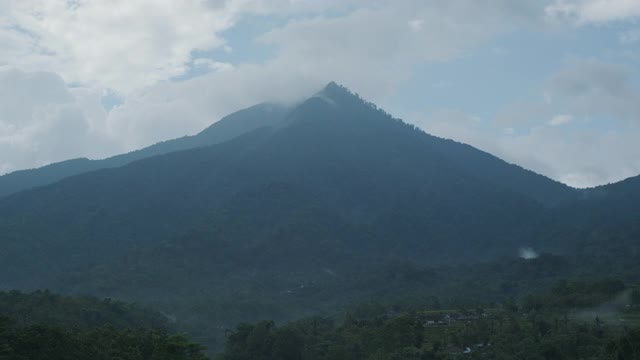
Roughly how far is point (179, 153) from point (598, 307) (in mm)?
114822

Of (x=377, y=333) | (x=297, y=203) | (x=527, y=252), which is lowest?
(x=377, y=333)

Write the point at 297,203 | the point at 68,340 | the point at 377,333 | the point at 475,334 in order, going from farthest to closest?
the point at 297,203, the point at 377,333, the point at 475,334, the point at 68,340

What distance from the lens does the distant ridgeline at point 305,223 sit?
99.2 metres

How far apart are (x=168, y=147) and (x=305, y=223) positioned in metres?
67.4

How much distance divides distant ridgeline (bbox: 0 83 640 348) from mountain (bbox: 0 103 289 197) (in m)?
0.56

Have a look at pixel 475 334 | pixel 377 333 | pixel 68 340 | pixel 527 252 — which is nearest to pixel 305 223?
pixel 527 252

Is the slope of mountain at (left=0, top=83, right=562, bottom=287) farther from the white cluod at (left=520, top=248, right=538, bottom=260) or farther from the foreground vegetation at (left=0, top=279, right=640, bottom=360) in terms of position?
the foreground vegetation at (left=0, top=279, right=640, bottom=360)

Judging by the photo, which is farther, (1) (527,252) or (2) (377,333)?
(1) (527,252)

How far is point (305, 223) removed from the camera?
425ft

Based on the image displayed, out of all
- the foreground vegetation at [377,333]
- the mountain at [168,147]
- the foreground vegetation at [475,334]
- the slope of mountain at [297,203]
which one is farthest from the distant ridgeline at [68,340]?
the mountain at [168,147]

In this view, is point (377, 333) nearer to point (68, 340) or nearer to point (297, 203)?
point (68, 340)

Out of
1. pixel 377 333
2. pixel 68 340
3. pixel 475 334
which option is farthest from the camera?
pixel 377 333

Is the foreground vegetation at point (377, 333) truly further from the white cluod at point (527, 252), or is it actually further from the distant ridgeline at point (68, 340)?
the white cluod at point (527, 252)

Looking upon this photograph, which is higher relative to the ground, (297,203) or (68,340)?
(297,203)
